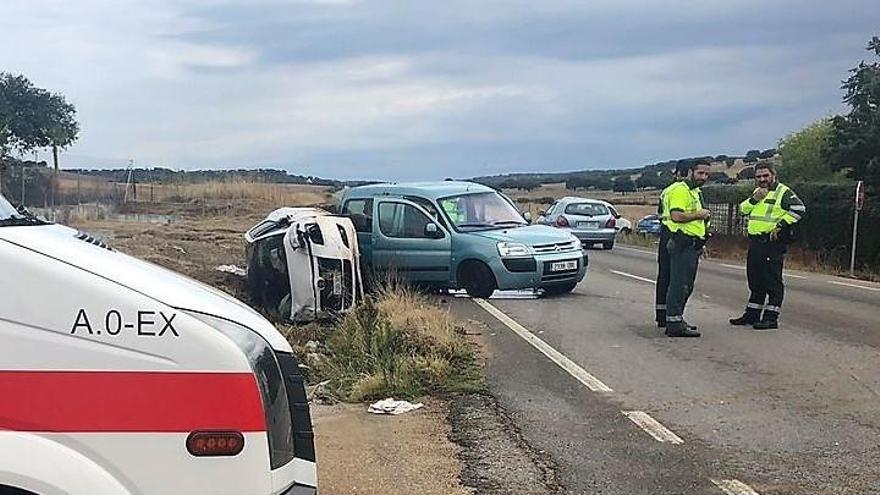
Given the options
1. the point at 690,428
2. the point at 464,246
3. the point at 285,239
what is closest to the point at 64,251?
the point at 690,428

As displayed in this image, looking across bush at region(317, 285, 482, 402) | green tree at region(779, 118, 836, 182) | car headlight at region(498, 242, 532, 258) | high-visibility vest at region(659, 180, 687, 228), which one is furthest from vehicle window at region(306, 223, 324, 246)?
green tree at region(779, 118, 836, 182)

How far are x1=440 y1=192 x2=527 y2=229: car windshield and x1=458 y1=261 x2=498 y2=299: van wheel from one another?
0.65 m

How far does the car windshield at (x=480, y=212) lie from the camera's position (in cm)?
1611

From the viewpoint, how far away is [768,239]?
492 inches

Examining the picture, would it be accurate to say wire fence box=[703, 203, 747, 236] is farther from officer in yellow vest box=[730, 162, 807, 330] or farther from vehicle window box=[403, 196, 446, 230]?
officer in yellow vest box=[730, 162, 807, 330]

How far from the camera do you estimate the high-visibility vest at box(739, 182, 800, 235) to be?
40.3 ft

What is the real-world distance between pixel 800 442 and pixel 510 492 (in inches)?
91.0

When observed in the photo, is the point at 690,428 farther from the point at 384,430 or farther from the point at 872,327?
the point at 872,327

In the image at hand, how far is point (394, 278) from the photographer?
14.6m

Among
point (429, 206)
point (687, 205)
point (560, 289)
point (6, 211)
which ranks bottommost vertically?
point (560, 289)

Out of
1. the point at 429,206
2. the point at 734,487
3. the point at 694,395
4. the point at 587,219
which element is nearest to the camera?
the point at 734,487

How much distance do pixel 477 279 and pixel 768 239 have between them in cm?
450

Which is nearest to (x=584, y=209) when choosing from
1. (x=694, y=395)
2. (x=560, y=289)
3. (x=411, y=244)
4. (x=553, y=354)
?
(x=560, y=289)

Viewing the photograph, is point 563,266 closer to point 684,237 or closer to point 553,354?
point 684,237
